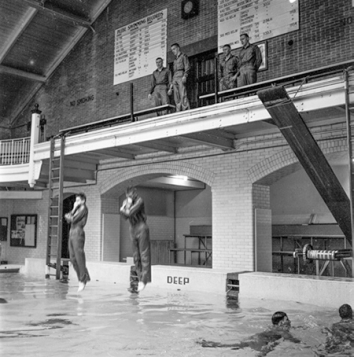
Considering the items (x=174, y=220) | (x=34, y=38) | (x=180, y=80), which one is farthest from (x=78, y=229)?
(x=174, y=220)

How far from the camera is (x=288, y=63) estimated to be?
1319cm

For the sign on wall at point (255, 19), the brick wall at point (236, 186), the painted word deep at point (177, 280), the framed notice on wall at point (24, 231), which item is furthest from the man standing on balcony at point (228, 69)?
the framed notice on wall at point (24, 231)

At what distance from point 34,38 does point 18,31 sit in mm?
916

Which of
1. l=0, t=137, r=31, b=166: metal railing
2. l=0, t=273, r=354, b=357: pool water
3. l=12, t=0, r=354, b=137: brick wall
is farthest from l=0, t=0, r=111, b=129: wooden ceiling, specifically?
l=0, t=273, r=354, b=357: pool water

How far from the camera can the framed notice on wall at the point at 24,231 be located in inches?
807

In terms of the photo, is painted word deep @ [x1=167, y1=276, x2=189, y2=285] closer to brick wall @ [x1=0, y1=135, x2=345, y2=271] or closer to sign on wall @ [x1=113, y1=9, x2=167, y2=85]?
brick wall @ [x1=0, y1=135, x2=345, y2=271]

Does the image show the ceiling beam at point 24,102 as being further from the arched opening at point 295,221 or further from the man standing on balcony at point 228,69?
the man standing on balcony at point 228,69

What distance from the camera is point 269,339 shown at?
22.5 feet

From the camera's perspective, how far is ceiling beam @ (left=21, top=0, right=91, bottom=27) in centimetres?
1702

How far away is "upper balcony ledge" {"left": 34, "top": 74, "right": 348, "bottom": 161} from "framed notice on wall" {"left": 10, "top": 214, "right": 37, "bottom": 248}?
634 centimetres

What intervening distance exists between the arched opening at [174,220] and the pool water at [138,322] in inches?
260

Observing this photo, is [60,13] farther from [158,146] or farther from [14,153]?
[158,146]

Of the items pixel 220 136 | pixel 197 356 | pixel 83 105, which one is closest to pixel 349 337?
pixel 197 356

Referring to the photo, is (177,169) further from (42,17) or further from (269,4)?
(42,17)
